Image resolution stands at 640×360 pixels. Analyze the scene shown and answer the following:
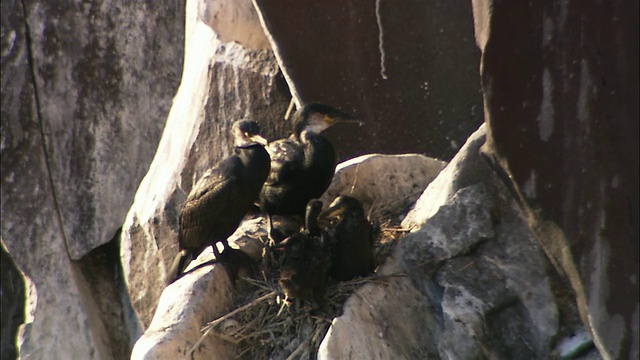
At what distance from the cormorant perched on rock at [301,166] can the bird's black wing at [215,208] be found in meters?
0.43

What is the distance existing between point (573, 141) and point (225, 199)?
6.03 ft

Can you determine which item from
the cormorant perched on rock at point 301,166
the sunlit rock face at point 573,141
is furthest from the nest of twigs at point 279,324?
the sunlit rock face at point 573,141

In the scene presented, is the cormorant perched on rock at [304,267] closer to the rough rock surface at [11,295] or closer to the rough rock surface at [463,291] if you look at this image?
the rough rock surface at [463,291]

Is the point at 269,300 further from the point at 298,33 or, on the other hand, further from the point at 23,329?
the point at 23,329

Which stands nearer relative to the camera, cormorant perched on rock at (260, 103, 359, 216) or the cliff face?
the cliff face

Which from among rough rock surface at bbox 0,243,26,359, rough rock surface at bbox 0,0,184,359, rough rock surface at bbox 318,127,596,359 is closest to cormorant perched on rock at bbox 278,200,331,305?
rough rock surface at bbox 318,127,596,359

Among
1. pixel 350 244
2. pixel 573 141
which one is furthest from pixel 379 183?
pixel 573 141

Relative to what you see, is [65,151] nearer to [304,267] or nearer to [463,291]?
[304,267]

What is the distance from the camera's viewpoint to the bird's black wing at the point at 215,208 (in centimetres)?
518

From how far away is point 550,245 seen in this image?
4008 mm

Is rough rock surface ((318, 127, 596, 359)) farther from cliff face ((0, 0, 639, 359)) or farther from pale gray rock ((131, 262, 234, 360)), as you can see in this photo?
pale gray rock ((131, 262, 234, 360))

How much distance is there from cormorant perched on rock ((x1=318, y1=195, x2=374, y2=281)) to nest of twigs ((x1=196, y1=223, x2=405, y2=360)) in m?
0.06

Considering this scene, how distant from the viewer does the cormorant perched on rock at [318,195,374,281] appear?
498 centimetres

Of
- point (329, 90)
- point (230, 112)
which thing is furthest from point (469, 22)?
point (230, 112)
